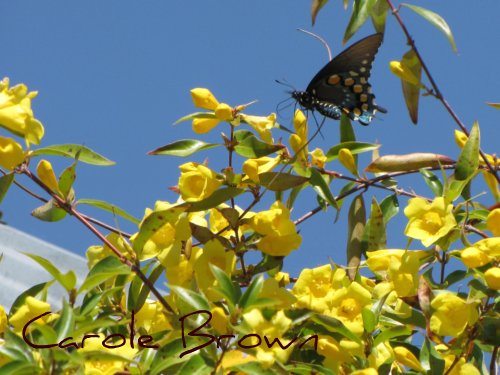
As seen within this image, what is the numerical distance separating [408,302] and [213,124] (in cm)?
47

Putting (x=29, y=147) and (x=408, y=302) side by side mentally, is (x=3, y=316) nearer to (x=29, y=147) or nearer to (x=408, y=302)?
(x=29, y=147)

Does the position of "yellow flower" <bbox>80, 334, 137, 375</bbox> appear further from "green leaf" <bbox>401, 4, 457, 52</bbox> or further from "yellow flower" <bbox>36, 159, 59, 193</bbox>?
"green leaf" <bbox>401, 4, 457, 52</bbox>

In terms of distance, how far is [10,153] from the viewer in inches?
53.4

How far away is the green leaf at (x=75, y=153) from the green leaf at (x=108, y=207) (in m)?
0.07

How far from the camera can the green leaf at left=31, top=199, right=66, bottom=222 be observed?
1415 mm

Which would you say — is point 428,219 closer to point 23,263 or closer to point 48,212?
point 48,212

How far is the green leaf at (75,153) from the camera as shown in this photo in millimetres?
1414

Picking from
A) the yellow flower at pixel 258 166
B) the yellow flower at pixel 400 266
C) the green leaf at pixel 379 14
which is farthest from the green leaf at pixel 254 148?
the green leaf at pixel 379 14

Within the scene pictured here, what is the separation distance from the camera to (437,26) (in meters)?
1.60

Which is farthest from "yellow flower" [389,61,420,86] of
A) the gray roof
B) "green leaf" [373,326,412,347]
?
the gray roof

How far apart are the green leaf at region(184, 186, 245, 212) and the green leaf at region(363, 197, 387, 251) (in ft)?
0.90

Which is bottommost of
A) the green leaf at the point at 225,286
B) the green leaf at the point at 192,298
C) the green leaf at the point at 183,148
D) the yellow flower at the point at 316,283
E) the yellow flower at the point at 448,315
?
the yellow flower at the point at 448,315

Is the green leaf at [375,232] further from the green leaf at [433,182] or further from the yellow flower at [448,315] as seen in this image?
the yellow flower at [448,315]

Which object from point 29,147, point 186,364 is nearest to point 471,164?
point 186,364
